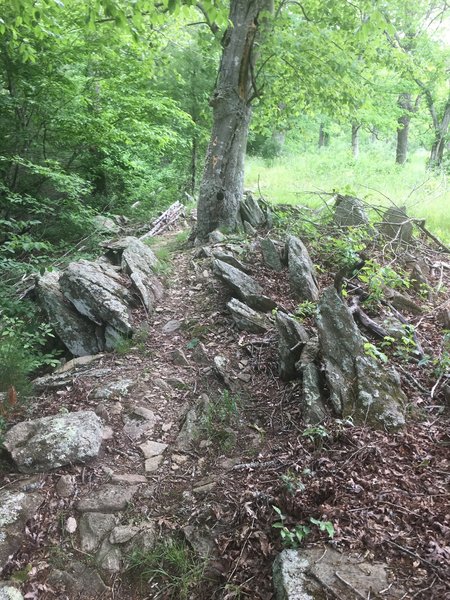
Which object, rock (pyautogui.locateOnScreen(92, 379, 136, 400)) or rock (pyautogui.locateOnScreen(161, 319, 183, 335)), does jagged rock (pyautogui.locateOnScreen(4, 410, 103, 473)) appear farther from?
rock (pyautogui.locateOnScreen(161, 319, 183, 335))

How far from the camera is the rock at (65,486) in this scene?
3238mm

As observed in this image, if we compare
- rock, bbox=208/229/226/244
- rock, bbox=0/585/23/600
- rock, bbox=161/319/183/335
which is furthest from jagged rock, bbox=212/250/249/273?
rock, bbox=0/585/23/600

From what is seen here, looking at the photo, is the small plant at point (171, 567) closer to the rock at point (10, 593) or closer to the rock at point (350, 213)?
the rock at point (10, 593)

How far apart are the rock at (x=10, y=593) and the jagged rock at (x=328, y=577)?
1624 mm

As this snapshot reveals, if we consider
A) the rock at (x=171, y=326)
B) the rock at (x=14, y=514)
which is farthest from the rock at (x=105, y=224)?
the rock at (x=14, y=514)

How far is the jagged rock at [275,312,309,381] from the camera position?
169 inches

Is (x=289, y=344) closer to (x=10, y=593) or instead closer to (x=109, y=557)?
(x=109, y=557)

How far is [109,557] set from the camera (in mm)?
2857

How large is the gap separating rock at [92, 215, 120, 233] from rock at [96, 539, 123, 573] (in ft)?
26.1

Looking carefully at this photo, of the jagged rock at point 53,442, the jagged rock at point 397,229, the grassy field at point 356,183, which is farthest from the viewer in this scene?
the grassy field at point 356,183

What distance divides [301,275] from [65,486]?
3.97 metres

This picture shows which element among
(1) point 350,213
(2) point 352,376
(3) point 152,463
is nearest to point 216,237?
(1) point 350,213

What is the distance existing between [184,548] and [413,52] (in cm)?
2171

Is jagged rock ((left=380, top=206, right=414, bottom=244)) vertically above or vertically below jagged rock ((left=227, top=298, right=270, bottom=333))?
above
